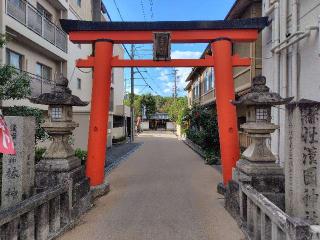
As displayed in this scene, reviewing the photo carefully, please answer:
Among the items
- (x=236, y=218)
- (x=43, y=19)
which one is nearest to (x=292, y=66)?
(x=236, y=218)

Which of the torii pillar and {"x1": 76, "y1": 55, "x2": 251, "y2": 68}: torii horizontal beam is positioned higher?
{"x1": 76, "y1": 55, "x2": 251, "y2": 68}: torii horizontal beam

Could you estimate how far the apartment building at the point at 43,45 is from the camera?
1356 cm

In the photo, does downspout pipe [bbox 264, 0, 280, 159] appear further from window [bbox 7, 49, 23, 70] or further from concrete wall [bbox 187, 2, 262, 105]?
window [bbox 7, 49, 23, 70]

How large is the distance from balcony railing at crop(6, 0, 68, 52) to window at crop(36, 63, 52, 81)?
1.35 m

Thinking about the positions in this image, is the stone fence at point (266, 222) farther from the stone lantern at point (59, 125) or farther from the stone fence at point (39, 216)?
the stone lantern at point (59, 125)

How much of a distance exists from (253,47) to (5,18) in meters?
9.66

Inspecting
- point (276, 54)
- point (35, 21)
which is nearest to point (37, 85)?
point (35, 21)

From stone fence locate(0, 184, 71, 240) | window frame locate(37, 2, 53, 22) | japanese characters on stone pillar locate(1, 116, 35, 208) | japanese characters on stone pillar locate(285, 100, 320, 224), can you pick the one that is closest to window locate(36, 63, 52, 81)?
window frame locate(37, 2, 53, 22)

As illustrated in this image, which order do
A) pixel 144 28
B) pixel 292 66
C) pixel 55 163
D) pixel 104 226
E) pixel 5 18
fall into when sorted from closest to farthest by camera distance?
1. pixel 104 226
2. pixel 55 163
3. pixel 292 66
4. pixel 144 28
5. pixel 5 18

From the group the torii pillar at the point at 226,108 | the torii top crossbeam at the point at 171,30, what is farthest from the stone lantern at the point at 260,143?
the torii top crossbeam at the point at 171,30

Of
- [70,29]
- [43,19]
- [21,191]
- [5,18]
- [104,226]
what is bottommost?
[104,226]

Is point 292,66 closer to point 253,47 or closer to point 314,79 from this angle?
point 314,79

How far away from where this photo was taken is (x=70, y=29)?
9.92 metres

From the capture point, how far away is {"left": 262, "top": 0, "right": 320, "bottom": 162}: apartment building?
26.8ft
